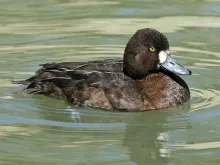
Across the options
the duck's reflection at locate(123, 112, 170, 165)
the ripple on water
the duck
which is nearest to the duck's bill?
the duck

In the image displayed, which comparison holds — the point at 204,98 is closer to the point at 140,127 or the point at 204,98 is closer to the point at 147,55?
the point at 147,55

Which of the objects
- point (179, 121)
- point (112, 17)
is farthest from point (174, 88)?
point (112, 17)

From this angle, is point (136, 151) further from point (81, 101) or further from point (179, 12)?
point (179, 12)

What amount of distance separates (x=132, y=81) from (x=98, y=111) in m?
0.55

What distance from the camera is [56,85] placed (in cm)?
964

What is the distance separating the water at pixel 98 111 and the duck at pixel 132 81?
136 mm

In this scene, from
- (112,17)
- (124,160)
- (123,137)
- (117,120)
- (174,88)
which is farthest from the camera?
(112,17)

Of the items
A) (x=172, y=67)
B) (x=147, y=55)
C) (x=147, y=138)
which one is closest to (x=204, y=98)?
(x=172, y=67)

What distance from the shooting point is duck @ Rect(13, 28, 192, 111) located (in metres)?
9.18

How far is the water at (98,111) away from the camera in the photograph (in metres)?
7.75

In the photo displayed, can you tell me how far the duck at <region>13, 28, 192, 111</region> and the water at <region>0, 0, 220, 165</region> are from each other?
0.45ft

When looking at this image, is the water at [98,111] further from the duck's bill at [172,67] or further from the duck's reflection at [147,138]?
the duck's bill at [172,67]

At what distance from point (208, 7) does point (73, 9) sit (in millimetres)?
2323

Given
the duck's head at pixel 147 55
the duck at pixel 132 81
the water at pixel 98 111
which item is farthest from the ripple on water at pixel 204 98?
the duck's head at pixel 147 55
